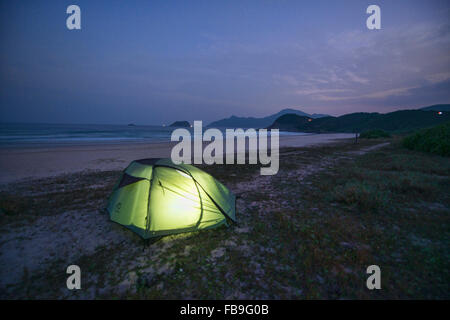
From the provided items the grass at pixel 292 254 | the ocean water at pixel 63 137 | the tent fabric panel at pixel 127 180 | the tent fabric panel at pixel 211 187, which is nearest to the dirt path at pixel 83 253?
the grass at pixel 292 254

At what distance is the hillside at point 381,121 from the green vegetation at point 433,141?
167 feet

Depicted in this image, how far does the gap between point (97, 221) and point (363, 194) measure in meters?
9.56

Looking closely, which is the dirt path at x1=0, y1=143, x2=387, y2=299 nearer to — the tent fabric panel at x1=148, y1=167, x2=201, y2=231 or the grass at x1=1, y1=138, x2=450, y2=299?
the grass at x1=1, y1=138, x2=450, y2=299

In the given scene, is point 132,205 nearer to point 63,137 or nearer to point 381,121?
point 63,137

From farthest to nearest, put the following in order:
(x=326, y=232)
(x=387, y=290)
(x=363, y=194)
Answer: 1. (x=363, y=194)
2. (x=326, y=232)
3. (x=387, y=290)

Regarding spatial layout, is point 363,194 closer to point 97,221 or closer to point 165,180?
point 165,180

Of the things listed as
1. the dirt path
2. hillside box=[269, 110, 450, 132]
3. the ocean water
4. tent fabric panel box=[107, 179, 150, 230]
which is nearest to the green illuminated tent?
tent fabric panel box=[107, 179, 150, 230]

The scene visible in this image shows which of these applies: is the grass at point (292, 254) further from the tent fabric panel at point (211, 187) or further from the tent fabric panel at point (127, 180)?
the tent fabric panel at point (127, 180)

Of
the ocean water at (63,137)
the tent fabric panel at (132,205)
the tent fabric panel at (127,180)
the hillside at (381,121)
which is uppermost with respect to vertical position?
the hillside at (381,121)

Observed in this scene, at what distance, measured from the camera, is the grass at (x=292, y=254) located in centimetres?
323

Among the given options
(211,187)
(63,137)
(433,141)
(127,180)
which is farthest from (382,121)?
(63,137)

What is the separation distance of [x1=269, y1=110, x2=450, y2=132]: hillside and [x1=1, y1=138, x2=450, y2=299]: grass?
69156 mm
